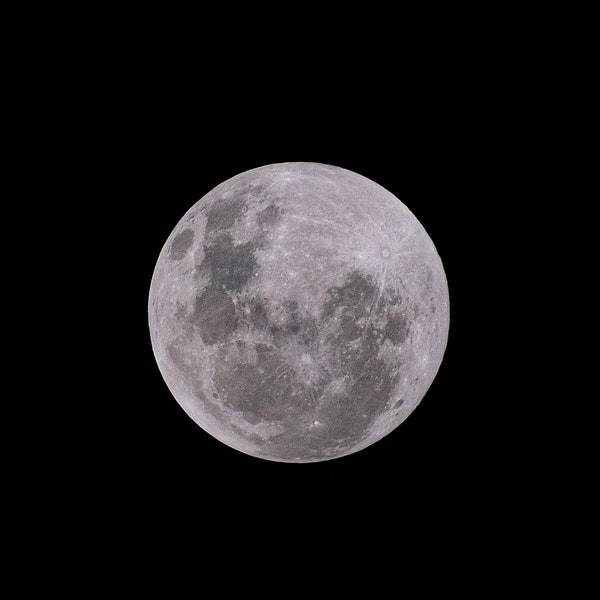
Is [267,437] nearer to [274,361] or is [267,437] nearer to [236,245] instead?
[274,361]

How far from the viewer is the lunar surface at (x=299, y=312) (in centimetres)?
491

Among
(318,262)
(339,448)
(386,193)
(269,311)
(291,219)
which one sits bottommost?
(339,448)

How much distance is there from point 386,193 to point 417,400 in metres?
1.71

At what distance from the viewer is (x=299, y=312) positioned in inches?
192

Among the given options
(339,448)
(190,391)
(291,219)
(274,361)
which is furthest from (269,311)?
(339,448)

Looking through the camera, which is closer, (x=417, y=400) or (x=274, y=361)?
(x=274, y=361)

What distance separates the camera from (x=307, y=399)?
5.05 meters

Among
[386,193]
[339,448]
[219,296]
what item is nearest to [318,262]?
[219,296]

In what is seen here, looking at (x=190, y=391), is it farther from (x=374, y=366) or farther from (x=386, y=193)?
(x=386, y=193)

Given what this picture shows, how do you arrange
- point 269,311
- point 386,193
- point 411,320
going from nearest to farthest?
1. point 269,311
2. point 411,320
3. point 386,193

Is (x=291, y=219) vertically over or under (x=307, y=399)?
over

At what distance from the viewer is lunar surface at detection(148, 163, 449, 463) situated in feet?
16.1

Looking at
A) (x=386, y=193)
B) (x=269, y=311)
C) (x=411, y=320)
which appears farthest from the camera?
(x=386, y=193)

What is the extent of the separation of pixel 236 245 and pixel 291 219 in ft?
1.44
